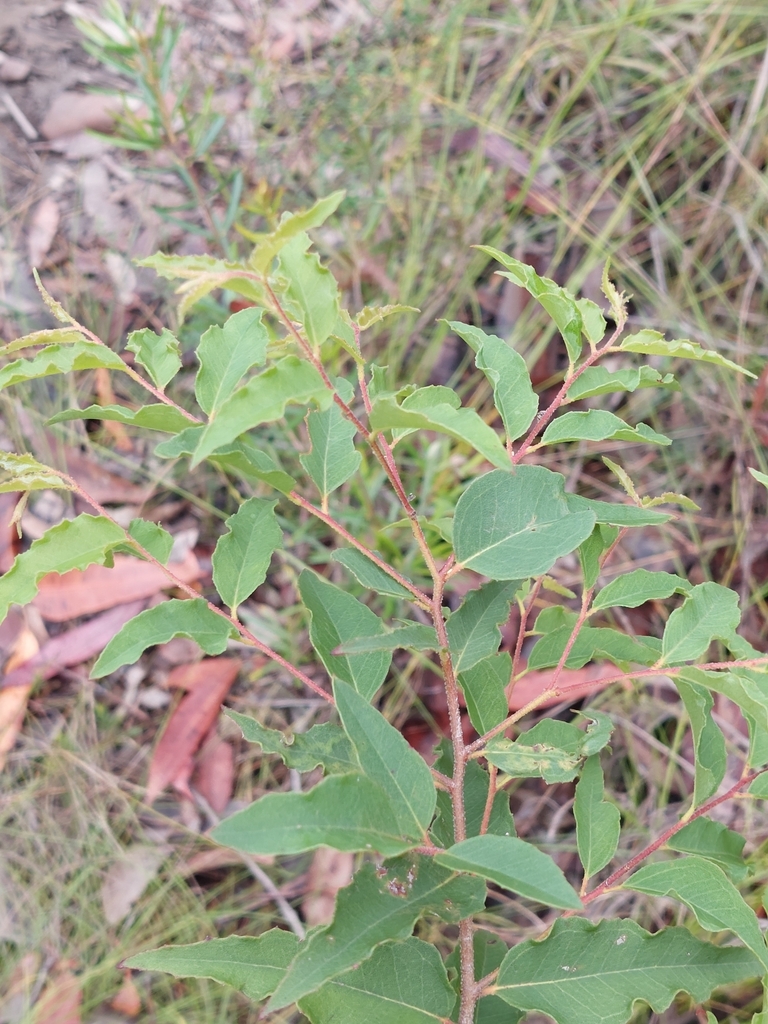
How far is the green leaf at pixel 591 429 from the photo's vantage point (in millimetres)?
643

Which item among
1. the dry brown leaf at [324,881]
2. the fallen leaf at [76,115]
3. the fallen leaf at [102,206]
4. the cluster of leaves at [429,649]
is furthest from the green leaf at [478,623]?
the fallen leaf at [76,115]

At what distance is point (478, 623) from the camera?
678mm

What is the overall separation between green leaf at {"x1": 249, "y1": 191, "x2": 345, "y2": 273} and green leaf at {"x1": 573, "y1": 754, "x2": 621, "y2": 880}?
53cm

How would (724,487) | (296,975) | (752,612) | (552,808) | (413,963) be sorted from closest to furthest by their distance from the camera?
(296,975), (413,963), (552,808), (752,612), (724,487)

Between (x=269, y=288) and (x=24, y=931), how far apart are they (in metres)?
1.52

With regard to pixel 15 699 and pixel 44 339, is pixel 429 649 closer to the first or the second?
pixel 44 339

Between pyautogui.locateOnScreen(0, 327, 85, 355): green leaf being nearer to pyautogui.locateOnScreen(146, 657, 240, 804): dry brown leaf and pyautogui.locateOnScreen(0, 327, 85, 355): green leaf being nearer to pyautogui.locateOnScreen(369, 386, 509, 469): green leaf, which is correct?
pyautogui.locateOnScreen(369, 386, 509, 469): green leaf

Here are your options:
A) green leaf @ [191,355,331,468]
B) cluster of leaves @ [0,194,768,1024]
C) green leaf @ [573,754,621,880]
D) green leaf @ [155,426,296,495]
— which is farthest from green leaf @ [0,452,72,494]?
green leaf @ [573,754,621,880]

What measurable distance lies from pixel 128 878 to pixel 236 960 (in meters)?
1.01

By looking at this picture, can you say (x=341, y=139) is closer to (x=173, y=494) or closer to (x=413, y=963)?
(x=173, y=494)

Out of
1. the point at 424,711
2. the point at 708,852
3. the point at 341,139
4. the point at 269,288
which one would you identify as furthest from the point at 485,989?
the point at 341,139

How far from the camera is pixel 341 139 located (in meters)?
1.89

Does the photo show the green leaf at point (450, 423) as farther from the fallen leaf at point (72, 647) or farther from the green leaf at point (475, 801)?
the fallen leaf at point (72, 647)

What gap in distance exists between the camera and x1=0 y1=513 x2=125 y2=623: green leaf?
63 centimetres
